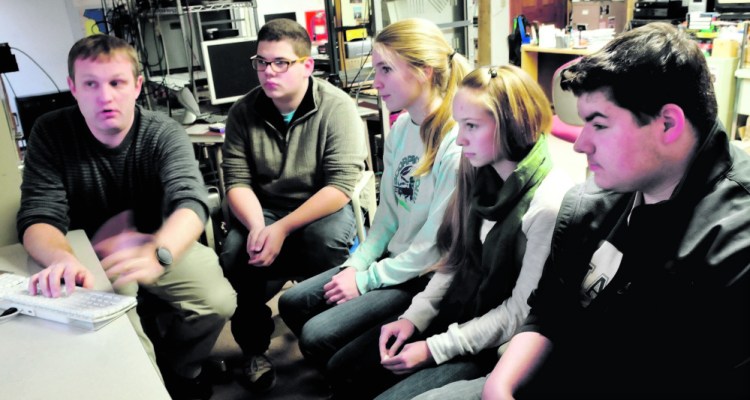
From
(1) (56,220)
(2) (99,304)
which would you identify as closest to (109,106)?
(1) (56,220)

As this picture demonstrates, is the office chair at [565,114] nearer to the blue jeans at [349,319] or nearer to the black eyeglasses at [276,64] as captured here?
the black eyeglasses at [276,64]

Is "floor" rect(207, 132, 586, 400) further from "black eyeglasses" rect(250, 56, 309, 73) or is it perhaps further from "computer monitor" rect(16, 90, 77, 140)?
"computer monitor" rect(16, 90, 77, 140)

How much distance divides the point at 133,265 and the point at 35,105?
5.86ft

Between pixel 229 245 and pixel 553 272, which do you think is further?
pixel 229 245

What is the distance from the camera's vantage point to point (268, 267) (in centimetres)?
194

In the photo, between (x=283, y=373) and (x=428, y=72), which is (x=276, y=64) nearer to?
(x=428, y=72)

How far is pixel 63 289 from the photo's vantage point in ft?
3.79

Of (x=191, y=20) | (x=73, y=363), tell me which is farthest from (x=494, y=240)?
(x=191, y=20)

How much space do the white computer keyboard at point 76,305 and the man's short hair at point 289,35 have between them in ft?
3.87

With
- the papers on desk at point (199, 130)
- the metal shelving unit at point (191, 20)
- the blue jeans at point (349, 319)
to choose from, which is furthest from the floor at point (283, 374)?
the metal shelving unit at point (191, 20)

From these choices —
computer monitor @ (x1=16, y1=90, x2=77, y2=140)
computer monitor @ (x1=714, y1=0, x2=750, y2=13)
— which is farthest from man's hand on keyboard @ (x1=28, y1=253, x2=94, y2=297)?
computer monitor @ (x1=714, y1=0, x2=750, y2=13)

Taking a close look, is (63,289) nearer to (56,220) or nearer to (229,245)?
(56,220)

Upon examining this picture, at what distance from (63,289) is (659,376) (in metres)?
1.09

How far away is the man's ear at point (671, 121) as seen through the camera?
83 cm
